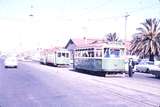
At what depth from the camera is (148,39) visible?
162 ft

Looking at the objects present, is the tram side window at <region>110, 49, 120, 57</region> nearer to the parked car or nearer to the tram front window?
the tram front window

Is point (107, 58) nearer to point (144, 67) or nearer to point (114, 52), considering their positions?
point (114, 52)

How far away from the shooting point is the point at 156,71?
26234 millimetres

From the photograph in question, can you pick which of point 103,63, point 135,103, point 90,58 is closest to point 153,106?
point 135,103

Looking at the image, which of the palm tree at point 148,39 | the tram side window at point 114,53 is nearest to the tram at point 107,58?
the tram side window at point 114,53

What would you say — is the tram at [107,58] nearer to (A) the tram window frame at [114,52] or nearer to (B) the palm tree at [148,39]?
(A) the tram window frame at [114,52]

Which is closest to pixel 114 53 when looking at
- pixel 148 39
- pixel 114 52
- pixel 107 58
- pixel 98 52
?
pixel 114 52

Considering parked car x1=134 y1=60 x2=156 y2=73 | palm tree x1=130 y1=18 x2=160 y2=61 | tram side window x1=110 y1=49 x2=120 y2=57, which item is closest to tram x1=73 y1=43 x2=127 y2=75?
tram side window x1=110 y1=49 x2=120 y2=57

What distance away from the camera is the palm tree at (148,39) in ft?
160

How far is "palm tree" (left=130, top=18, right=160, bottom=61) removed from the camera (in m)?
48.7

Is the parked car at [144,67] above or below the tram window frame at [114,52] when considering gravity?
below

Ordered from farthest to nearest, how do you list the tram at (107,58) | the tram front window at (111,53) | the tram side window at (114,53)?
the tram side window at (114,53), the tram front window at (111,53), the tram at (107,58)

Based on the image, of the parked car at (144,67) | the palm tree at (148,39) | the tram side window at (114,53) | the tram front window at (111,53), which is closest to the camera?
the tram front window at (111,53)

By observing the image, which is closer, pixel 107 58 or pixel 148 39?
pixel 107 58
